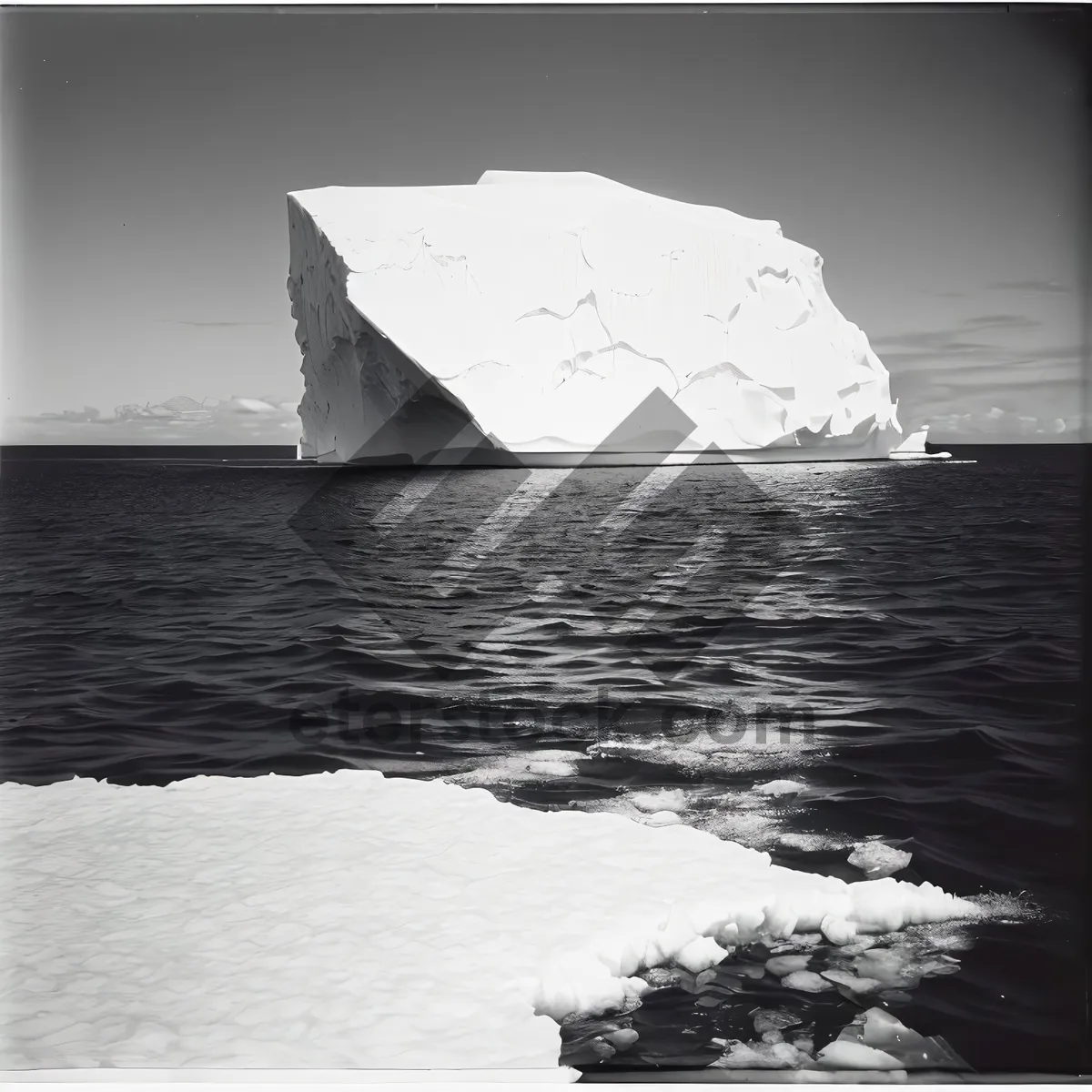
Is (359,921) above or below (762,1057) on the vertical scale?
above

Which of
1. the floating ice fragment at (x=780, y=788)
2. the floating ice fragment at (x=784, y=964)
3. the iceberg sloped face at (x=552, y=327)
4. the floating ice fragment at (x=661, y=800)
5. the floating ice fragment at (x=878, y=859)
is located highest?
the iceberg sloped face at (x=552, y=327)

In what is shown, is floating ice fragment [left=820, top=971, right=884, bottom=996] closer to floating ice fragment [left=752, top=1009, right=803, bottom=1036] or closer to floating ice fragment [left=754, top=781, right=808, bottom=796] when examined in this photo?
floating ice fragment [left=752, top=1009, right=803, bottom=1036]

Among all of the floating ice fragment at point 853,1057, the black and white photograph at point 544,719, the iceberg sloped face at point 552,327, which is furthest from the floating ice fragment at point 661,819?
the iceberg sloped face at point 552,327

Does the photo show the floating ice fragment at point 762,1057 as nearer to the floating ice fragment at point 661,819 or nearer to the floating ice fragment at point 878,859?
the floating ice fragment at point 878,859

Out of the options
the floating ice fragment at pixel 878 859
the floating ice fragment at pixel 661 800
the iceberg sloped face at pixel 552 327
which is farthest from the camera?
the iceberg sloped face at pixel 552 327

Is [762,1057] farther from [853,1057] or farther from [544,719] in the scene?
[544,719]

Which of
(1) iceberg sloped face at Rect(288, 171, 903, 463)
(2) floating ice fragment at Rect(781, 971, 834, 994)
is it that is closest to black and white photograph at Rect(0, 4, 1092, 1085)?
(2) floating ice fragment at Rect(781, 971, 834, 994)

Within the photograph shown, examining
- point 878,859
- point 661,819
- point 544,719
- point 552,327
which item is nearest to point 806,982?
point 878,859
